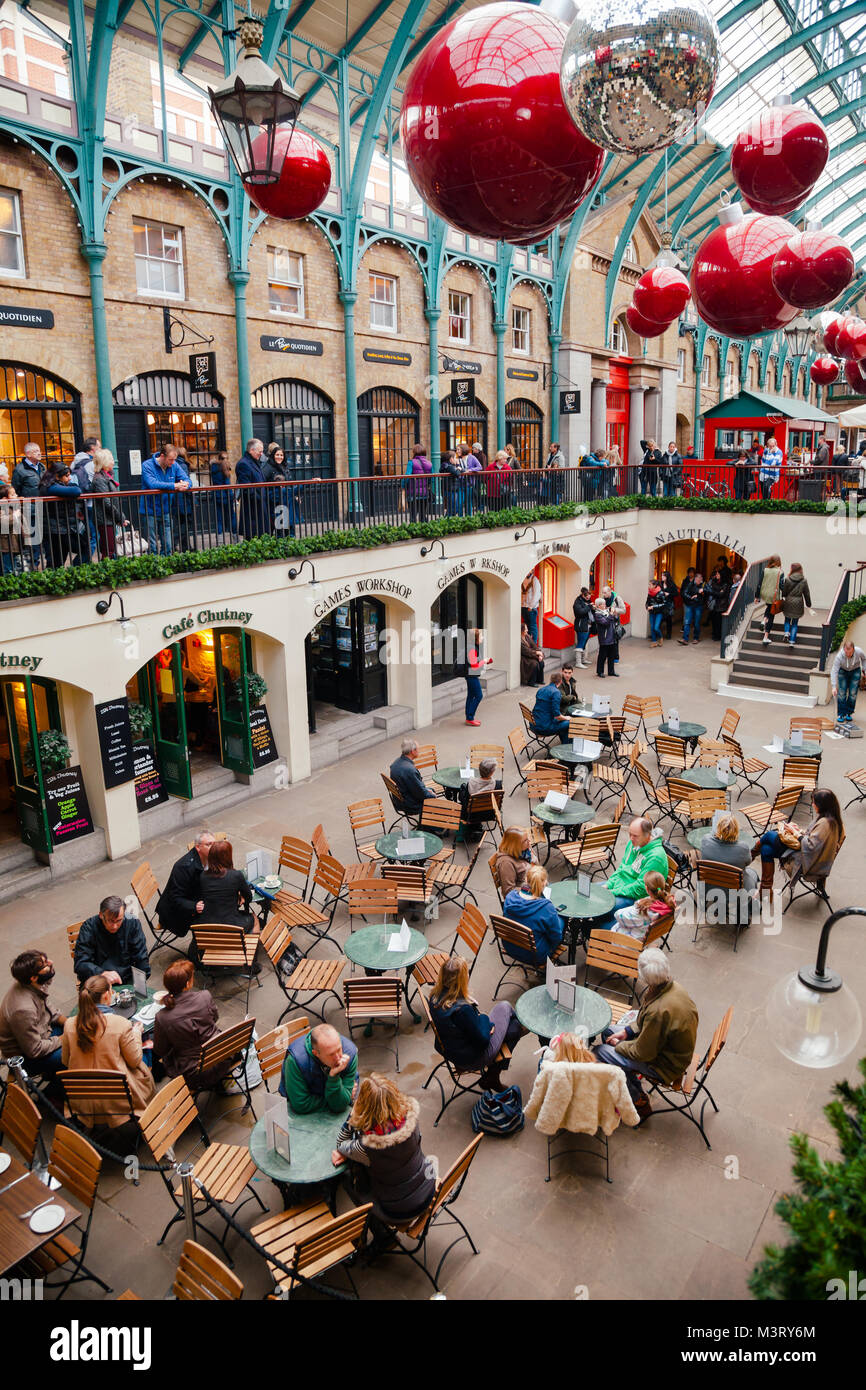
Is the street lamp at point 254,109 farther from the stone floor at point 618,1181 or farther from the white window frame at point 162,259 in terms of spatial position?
the white window frame at point 162,259

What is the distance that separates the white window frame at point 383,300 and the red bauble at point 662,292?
943 centimetres

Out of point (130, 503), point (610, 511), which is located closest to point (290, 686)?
point (130, 503)

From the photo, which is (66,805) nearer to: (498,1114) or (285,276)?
(498,1114)

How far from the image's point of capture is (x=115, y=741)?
10.5 metres

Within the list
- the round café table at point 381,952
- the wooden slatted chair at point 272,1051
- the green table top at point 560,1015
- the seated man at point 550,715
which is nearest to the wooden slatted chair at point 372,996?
the round café table at point 381,952

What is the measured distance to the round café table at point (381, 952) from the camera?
22.2 feet

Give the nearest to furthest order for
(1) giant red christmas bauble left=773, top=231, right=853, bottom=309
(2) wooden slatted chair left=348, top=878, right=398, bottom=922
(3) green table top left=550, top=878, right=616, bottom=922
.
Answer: (1) giant red christmas bauble left=773, top=231, right=853, bottom=309 → (3) green table top left=550, top=878, right=616, bottom=922 → (2) wooden slatted chair left=348, top=878, right=398, bottom=922

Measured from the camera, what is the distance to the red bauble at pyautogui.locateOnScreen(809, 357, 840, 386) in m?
12.3

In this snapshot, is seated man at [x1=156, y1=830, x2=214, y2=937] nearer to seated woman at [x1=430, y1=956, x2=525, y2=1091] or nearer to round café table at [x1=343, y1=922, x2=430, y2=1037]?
round café table at [x1=343, y1=922, x2=430, y2=1037]

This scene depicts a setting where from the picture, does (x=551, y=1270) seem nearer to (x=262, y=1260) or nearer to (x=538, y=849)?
Answer: (x=262, y=1260)

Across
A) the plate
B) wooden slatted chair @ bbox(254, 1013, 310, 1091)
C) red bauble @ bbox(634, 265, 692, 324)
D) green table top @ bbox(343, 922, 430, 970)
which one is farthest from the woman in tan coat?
red bauble @ bbox(634, 265, 692, 324)

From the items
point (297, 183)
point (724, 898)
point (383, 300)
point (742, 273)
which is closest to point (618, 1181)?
point (724, 898)

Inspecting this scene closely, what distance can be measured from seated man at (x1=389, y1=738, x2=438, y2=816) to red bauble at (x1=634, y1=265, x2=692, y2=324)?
5.42m

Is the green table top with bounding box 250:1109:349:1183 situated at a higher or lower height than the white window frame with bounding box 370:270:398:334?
lower
